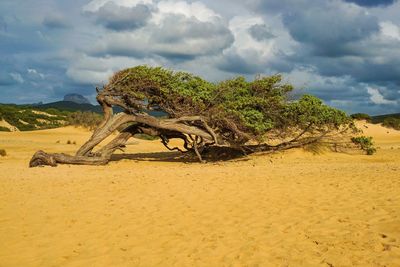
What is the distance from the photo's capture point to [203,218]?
363 inches

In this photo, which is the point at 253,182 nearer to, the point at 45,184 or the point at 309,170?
the point at 309,170

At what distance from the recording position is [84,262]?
6871 millimetres

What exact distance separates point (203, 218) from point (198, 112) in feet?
37.2

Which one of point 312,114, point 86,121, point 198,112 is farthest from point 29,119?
point 312,114

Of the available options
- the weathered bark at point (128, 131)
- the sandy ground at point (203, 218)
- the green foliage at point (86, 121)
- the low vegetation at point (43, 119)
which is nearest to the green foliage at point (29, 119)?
the low vegetation at point (43, 119)

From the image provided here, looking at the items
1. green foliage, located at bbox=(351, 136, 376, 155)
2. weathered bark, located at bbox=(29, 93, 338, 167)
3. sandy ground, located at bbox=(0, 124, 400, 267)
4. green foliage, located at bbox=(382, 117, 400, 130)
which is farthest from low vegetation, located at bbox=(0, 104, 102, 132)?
green foliage, located at bbox=(382, 117, 400, 130)

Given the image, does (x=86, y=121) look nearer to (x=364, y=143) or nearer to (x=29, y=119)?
(x=29, y=119)

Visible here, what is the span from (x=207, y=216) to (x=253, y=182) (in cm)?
424

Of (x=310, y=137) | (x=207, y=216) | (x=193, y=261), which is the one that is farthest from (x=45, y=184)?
(x=310, y=137)

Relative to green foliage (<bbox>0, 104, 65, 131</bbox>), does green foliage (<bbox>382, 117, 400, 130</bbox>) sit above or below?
below

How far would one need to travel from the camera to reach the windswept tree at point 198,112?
64.2 feet

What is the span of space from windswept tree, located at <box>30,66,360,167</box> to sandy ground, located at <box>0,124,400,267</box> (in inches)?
165

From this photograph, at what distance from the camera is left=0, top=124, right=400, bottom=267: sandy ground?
6840 millimetres

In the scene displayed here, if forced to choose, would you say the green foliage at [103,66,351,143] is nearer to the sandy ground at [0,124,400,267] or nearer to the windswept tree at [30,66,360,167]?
the windswept tree at [30,66,360,167]
